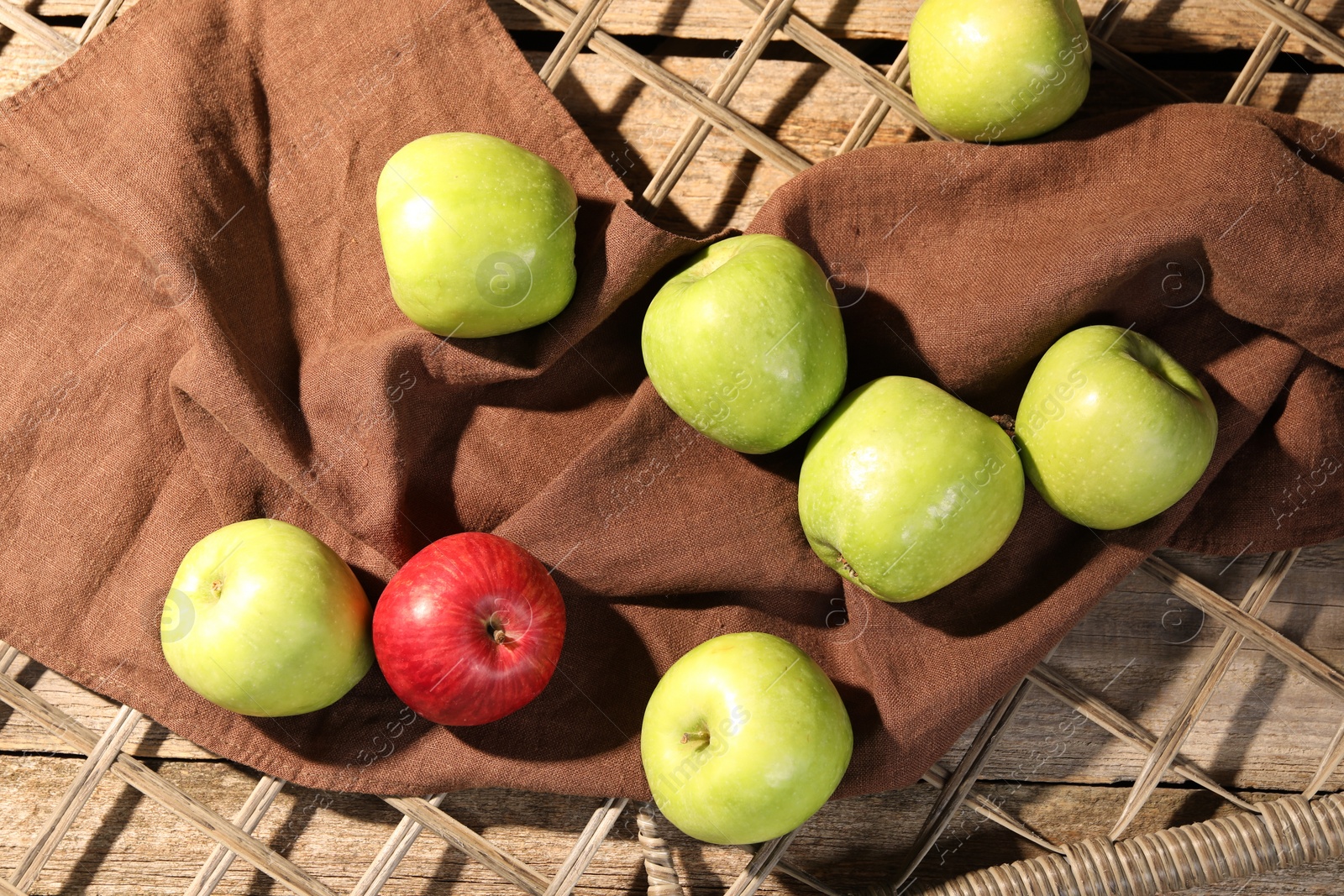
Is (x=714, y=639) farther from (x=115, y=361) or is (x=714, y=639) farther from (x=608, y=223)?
(x=115, y=361)

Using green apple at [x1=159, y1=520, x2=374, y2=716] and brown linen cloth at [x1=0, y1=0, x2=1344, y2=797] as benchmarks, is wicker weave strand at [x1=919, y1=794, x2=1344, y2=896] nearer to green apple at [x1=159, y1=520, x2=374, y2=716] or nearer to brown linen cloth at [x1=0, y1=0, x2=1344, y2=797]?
brown linen cloth at [x1=0, y1=0, x2=1344, y2=797]

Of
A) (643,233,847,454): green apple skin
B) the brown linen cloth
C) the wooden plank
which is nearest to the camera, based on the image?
(643,233,847,454): green apple skin

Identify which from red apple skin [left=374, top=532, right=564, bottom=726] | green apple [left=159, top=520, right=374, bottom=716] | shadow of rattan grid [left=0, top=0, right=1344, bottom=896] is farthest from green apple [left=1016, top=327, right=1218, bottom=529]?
green apple [left=159, top=520, right=374, bottom=716]

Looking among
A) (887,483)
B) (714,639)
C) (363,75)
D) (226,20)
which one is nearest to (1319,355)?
(887,483)

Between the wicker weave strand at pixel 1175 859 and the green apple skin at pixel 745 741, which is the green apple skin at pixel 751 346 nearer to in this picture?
the green apple skin at pixel 745 741

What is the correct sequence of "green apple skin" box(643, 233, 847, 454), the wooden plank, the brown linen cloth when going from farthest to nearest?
1. the wooden plank
2. the brown linen cloth
3. "green apple skin" box(643, 233, 847, 454)

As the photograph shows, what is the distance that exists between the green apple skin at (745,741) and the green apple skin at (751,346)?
0.78 feet

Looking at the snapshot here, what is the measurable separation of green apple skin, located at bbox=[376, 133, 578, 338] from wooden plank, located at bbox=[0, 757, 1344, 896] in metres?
0.64

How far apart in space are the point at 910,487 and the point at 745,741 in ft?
1.00

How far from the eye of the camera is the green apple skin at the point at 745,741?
94 cm

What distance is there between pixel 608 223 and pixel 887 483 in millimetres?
431

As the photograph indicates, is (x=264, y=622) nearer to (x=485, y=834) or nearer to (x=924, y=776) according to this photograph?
(x=485, y=834)

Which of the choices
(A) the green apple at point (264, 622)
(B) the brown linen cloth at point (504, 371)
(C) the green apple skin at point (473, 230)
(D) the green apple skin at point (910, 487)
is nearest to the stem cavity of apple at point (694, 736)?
(B) the brown linen cloth at point (504, 371)

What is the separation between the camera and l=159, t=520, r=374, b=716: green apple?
950mm
